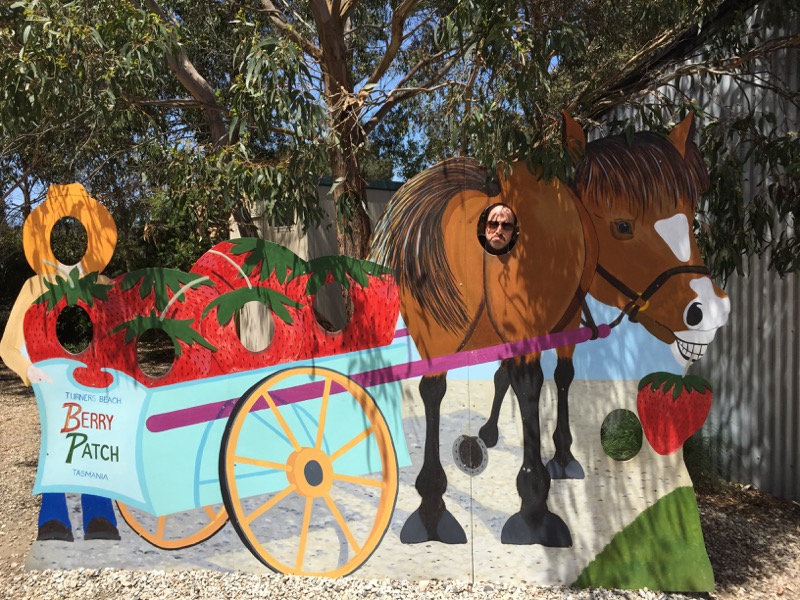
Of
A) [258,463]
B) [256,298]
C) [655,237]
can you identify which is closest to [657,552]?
[655,237]

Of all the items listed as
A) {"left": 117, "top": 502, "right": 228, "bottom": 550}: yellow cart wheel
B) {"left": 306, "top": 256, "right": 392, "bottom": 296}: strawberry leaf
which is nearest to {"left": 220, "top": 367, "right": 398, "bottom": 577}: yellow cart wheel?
{"left": 117, "top": 502, "right": 228, "bottom": 550}: yellow cart wheel

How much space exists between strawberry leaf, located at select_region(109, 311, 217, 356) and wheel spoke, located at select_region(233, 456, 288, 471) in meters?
0.73

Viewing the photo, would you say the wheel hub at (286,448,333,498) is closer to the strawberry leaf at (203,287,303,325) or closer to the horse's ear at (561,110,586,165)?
the strawberry leaf at (203,287,303,325)

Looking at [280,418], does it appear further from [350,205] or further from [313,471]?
[350,205]

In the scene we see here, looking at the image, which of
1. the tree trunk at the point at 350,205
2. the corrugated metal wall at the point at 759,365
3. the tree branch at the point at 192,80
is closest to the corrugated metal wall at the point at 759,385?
the corrugated metal wall at the point at 759,365

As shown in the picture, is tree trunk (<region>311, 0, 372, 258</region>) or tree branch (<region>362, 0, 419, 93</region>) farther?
tree branch (<region>362, 0, 419, 93</region>)

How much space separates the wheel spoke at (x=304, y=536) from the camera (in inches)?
161

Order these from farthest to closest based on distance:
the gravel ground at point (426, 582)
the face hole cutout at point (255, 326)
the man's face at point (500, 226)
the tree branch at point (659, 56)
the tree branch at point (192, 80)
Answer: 1. the face hole cutout at point (255, 326)
2. the tree branch at point (192, 80)
3. the tree branch at point (659, 56)
4. the man's face at point (500, 226)
5. the gravel ground at point (426, 582)

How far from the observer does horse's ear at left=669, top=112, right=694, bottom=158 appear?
4.09m

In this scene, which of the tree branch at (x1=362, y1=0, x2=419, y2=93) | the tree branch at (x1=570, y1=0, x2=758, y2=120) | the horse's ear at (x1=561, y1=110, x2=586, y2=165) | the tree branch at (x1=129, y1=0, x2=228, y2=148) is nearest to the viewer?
the horse's ear at (x1=561, y1=110, x2=586, y2=165)

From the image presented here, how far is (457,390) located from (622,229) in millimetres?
1490

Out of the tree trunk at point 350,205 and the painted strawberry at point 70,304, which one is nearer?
the painted strawberry at point 70,304

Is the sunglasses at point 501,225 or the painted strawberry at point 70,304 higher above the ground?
the sunglasses at point 501,225

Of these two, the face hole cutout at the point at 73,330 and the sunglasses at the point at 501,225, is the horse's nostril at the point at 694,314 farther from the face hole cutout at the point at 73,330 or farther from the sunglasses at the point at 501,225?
the face hole cutout at the point at 73,330
